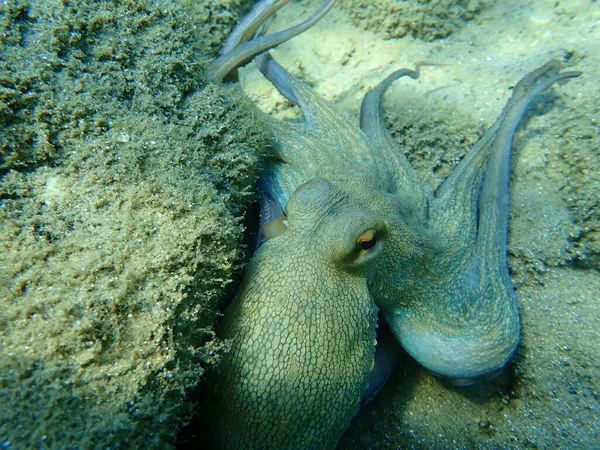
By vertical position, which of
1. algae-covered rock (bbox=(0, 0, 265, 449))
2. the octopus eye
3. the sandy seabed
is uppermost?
algae-covered rock (bbox=(0, 0, 265, 449))

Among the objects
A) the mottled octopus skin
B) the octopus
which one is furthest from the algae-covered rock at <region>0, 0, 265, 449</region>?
the octopus

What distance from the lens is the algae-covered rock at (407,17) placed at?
412 cm

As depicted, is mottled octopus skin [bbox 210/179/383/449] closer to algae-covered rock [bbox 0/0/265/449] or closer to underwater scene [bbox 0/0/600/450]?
underwater scene [bbox 0/0/600/450]

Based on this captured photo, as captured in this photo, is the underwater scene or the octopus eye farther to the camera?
the octopus eye

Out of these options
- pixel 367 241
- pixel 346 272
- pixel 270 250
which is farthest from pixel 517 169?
pixel 270 250

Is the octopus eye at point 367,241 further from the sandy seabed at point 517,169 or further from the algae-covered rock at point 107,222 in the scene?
the sandy seabed at point 517,169

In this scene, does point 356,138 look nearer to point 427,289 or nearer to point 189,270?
point 427,289

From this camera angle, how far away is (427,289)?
2314 millimetres

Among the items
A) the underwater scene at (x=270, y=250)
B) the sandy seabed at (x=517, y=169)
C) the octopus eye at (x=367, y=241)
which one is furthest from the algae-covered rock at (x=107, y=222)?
the sandy seabed at (x=517, y=169)

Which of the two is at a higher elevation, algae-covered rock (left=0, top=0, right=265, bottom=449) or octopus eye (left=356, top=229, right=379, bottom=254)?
algae-covered rock (left=0, top=0, right=265, bottom=449)

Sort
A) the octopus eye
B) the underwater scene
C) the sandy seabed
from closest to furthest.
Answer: the underwater scene → the octopus eye → the sandy seabed

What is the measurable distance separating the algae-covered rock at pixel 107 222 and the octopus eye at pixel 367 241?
2.31ft

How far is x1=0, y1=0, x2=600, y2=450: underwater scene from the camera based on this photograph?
1.39 metres

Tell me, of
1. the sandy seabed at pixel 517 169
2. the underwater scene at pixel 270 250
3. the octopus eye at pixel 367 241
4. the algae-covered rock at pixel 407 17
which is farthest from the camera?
the algae-covered rock at pixel 407 17
